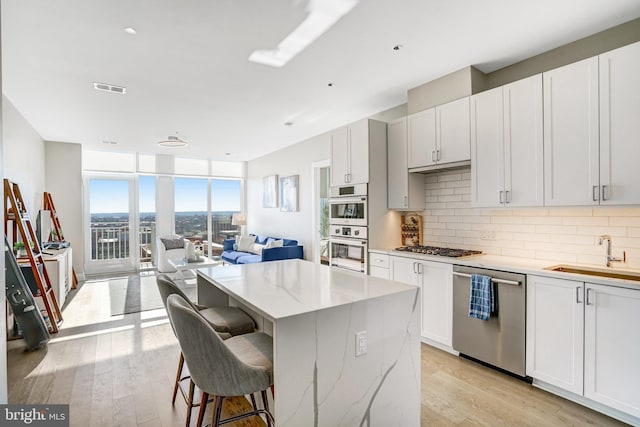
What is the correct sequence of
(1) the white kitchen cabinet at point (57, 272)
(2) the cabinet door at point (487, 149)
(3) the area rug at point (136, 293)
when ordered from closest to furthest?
(2) the cabinet door at point (487, 149)
(1) the white kitchen cabinet at point (57, 272)
(3) the area rug at point (136, 293)

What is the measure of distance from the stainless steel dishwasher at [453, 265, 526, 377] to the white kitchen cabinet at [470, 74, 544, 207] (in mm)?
689

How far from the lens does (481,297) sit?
109 inches

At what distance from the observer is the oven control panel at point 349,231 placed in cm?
383

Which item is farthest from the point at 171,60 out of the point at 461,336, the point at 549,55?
the point at 461,336

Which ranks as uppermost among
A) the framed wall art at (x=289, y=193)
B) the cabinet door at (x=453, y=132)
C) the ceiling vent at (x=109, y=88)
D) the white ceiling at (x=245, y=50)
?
the white ceiling at (x=245, y=50)

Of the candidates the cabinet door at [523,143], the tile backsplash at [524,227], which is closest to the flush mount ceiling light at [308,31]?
the cabinet door at [523,143]

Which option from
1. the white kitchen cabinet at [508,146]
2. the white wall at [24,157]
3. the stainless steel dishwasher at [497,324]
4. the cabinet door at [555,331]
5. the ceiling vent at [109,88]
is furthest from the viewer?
the white wall at [24,157]

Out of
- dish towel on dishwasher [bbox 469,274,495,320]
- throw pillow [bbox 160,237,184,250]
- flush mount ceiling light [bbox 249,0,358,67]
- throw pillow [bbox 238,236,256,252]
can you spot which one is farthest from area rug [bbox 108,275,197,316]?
dish towel on dishwasher [bbox 469,274,495,320]

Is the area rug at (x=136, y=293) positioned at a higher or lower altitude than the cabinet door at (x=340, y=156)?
lower

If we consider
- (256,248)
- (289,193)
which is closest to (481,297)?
(289,193)

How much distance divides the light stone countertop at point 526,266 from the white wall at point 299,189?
3.05 m

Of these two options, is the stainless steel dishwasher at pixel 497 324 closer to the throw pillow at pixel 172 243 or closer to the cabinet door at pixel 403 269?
the cabinet door at pixel 403 269

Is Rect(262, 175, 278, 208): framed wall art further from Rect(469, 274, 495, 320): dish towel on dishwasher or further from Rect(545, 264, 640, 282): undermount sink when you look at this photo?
Rect(545, 264, 640, 282): undermount sink

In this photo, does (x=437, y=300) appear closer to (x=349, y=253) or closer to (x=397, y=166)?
(x=349, y=253)
